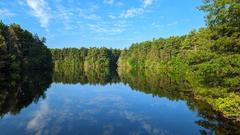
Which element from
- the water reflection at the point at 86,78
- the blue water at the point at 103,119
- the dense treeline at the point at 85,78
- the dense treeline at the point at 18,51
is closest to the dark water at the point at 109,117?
the blue water at the point at 103,119

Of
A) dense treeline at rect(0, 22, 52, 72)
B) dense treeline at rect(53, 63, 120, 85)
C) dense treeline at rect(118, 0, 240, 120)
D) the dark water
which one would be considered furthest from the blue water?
dense treeline at rect(53, 63, 120, 85)

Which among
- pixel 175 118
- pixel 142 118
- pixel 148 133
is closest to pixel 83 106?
pixel 142 118

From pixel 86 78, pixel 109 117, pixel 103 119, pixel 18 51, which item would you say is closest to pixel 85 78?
pixel 86 78

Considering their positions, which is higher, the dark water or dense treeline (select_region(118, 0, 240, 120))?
dense treeline (select_region(118, 0, 240, 120))

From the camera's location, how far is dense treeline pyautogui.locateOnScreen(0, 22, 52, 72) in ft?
199

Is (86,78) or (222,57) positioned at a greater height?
(222,57)

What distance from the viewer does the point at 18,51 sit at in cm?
7162

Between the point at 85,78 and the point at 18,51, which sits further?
the point at 85,78

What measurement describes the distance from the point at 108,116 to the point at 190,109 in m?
9.44

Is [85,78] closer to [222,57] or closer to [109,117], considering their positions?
[109,117]

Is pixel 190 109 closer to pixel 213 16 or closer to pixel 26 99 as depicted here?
pixel 213 16

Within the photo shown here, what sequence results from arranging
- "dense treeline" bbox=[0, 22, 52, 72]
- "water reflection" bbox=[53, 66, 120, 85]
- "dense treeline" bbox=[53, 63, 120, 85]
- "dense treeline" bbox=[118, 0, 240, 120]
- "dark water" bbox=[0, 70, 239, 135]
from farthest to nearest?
"water reflection" bbox=[53, 66, 120, 85] → "dense treeline" bbox=[53, 63, 120, 85] → "dense treeline" bbox=[0, 22, 52, 72] → "dense treeline" bbox=[118, 0, 240, 120] → "dark water" bbox=[0, 70, 239, 135]

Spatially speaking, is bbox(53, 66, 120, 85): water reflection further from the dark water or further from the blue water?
the blue water

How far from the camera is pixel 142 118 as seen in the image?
2794 cm
